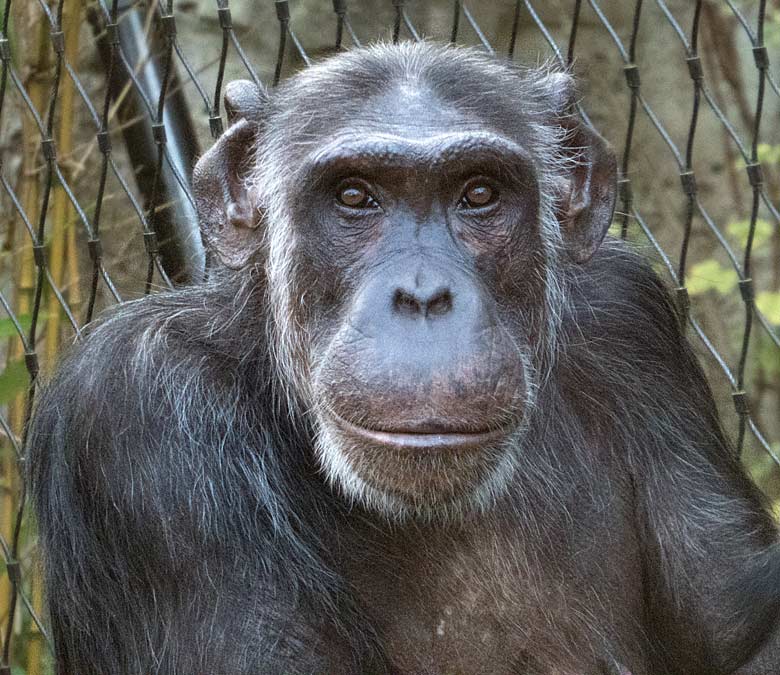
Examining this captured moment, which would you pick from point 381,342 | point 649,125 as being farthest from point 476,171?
point 649,125

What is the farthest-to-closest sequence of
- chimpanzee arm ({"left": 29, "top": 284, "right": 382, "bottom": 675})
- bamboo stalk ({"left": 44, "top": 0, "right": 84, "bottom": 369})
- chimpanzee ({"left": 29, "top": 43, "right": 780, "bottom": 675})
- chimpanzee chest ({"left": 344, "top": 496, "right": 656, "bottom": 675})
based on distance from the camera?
bamboo stalk ({"left": 44, "top": 0, "right": 84, "bottom": 369}), chimpanzee chest ({"left": 344, "top": 496, "right": 656, "bottom": 675}), chimpanzee arm ({"left": 29, "top": 284, "right": 382, "bottom": 675}), chimpanzee ({"left": 29, "top": 43, "right": 780, "bottom": 675})

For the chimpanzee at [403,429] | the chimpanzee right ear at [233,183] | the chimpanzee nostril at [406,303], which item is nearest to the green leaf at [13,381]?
the chimpanzee at [403,429]

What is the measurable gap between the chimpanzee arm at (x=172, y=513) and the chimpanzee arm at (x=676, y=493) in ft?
3.45

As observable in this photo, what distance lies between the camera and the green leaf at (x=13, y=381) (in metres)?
4.95

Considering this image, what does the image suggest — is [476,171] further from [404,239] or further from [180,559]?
[180,559]

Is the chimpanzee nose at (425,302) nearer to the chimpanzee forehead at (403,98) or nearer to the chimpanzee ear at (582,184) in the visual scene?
Answer: the chimpanzee forehead at (403,98)

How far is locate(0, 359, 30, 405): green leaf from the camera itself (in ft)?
16.2

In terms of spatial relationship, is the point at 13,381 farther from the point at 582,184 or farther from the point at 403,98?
the point at 582,184

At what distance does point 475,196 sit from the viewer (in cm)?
355

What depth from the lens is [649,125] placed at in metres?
9.52

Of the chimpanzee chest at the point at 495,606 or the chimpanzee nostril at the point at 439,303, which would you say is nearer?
the chimpanzee nostril at the point at 439,303

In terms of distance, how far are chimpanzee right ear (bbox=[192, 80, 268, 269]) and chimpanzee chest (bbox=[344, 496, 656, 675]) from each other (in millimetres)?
954

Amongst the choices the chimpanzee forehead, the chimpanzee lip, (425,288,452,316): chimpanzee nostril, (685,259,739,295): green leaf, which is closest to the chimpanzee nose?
(425,288,452,316): chimpanzee nostril

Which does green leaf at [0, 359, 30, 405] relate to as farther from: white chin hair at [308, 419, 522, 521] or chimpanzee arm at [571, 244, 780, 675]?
chimpanzee arm at [571, 244, 780, 675]
